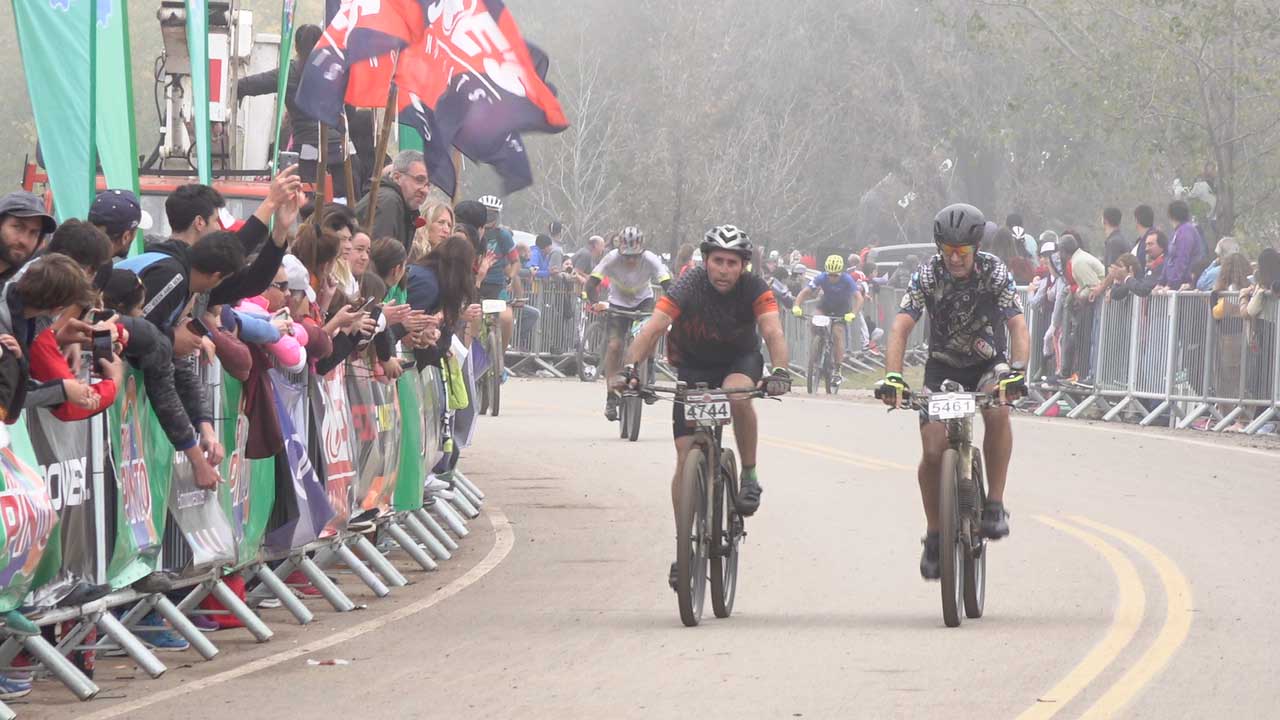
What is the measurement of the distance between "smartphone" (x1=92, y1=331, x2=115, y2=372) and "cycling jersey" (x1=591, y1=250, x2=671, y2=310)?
15.2 m

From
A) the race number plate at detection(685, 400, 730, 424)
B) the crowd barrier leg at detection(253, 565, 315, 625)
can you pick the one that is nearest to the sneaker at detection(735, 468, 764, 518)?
the race number plate at detection(685, 400, 730, 424)

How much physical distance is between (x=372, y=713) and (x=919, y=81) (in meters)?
60.6

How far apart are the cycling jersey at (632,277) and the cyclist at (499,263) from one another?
3.72ft

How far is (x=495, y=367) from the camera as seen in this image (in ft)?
73.9

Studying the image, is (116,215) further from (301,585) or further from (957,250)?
(957,250)

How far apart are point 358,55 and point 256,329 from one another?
4.49m

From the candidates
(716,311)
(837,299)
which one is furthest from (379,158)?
(837,299)

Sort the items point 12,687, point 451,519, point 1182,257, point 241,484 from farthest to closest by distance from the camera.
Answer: point 1182,257, point 451,519, point 241,484, point 12,687

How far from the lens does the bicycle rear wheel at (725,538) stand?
10.8 meters

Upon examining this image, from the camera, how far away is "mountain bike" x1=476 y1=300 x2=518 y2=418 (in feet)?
60.1

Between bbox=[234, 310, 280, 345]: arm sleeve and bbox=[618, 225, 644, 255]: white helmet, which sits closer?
bbox=[234, 310, 280, 345]: arm sleeve

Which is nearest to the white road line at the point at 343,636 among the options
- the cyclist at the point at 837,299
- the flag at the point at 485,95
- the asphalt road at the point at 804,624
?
the asphalt road at the point at 804,624

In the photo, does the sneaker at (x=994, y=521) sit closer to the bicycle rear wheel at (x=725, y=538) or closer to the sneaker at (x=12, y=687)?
the bicycle rear wheel at (x=725, y=538)

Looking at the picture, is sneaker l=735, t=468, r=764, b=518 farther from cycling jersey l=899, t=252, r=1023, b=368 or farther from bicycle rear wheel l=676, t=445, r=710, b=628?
cycling jersey l=899, t=252, r=1023, b=368
